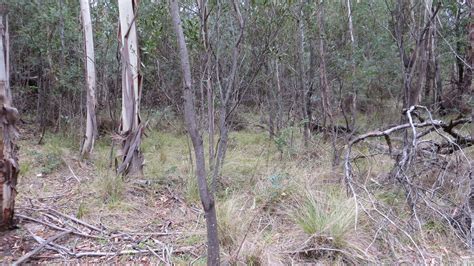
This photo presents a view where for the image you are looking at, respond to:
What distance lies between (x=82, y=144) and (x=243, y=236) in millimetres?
4498

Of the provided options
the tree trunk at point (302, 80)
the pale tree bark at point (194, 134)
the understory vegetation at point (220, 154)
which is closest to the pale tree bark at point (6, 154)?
the understory vegetation at point (220, 154)

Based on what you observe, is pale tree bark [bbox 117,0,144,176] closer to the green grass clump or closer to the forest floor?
the forest floor

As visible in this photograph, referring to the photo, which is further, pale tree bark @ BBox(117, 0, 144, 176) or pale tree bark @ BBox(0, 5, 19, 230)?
pale tree bark @ BBox(117, 0, 144, 176)

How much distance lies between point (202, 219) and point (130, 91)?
2166mm

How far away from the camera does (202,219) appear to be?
12.2 ft

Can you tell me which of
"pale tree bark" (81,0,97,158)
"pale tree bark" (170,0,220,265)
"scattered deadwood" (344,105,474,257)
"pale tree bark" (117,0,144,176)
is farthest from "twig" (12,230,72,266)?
"pale tree bark" (81,0,97,158)

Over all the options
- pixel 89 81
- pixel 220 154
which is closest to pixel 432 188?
pixel 220 154

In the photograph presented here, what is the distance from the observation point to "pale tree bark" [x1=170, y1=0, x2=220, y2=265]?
7.10ft

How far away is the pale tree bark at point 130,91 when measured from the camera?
485 centimetres

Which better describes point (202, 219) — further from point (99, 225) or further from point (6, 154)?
point (6, 154)

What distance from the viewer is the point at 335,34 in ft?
29.4

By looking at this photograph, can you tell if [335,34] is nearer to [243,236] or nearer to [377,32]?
[377,32]

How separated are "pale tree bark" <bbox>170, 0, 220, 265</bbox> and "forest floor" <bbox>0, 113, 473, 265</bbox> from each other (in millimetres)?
475

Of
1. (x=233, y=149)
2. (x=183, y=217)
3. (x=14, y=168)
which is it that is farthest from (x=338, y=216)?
(x=233, y=149)
